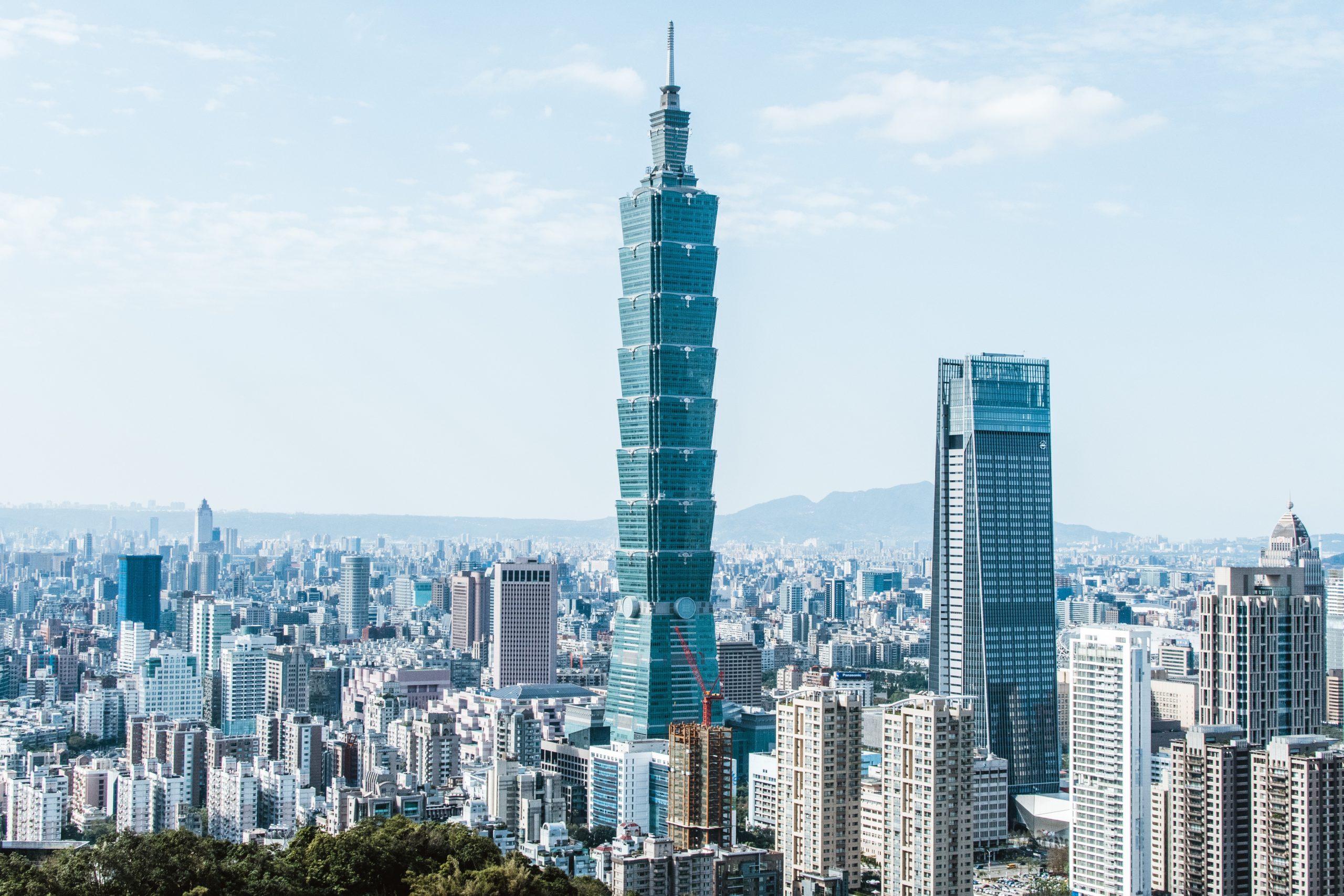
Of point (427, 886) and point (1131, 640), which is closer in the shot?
point (427, 886)

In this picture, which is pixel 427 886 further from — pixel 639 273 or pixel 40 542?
pixel 40 542

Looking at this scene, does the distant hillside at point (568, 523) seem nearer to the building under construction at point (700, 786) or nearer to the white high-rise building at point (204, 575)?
the white high-rise building at point (204, 575)

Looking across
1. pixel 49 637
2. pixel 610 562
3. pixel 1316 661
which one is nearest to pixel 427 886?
pixel 1316 661

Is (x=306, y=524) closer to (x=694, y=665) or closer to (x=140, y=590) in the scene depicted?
(x=140, y=590)

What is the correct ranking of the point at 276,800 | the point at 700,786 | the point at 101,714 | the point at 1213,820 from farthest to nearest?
1. the point at 101,714
2. the point at 276,800
3. the point at 700,786
4. the point at 1213,820

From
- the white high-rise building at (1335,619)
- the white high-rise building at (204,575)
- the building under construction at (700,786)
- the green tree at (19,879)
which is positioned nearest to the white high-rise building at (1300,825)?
the building under construction at (700,786)

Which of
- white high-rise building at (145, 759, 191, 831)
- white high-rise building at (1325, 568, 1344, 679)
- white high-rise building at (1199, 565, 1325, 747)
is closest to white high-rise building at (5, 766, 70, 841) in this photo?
white high-rise building at (145, 759, 191, 831)

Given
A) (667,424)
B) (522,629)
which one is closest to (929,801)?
(667,424)
